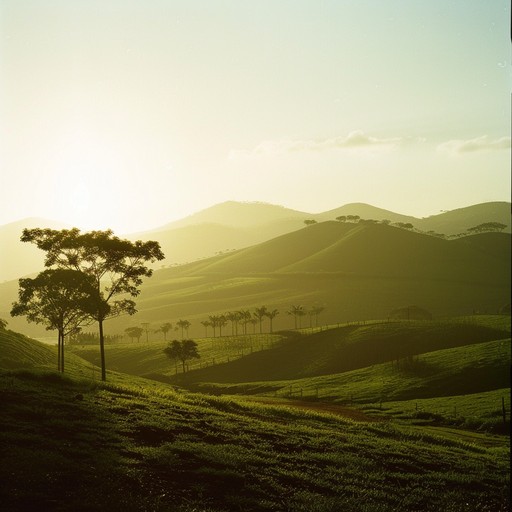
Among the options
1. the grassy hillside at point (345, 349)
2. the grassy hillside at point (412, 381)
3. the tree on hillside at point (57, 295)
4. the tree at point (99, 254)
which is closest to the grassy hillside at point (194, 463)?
the tree at point (99, 254)

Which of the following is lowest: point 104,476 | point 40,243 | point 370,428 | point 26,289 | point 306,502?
point 370,428

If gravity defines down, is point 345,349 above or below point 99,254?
below

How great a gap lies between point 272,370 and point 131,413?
124628 mm

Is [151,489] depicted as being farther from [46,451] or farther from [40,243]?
[40,243]

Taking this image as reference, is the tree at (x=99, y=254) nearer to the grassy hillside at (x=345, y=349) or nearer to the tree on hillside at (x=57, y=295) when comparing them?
the tree on hillside at (x=57, y=295)

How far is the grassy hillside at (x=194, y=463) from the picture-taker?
70.1 ft

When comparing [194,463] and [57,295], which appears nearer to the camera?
[194,463]

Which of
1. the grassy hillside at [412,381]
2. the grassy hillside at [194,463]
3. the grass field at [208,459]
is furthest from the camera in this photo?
the grassy hillside at [412,381]

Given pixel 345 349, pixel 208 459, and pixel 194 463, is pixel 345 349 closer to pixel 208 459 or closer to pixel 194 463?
pixel 208 459

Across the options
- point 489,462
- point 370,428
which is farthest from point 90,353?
point 489,462

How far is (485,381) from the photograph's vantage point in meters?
110

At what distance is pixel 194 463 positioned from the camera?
26984mm

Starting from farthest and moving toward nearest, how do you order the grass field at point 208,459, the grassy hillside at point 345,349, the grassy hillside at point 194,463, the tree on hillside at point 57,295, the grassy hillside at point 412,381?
the grassy hillside at point 345,349, the grassy hillside at point 412,381, the tree on hillside at point 57,295, the grass field at point 208,459, the grassy hillside at point 194,463

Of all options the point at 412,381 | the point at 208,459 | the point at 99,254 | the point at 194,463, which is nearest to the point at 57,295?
the point at 99,254
